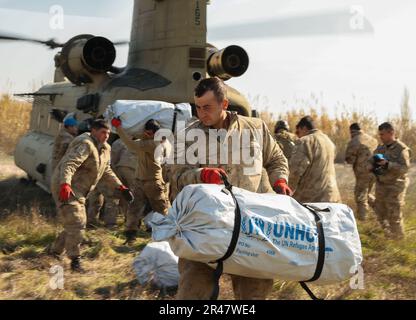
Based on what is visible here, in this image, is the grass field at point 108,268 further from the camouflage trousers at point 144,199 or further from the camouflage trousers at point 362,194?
the camouflage trousers at point 362,194

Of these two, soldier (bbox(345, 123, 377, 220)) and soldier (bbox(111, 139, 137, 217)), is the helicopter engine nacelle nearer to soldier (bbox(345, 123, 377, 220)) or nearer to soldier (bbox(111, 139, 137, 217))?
soldier (bbox(111, 139, 137, 217))

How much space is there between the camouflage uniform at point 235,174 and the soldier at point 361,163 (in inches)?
240

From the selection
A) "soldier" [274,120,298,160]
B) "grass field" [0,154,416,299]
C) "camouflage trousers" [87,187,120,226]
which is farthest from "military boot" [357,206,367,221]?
"camouflage trousers" [87,187,120,226]

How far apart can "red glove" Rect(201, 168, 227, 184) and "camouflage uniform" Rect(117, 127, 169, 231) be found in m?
4.26

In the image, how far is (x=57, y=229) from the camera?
7.80m

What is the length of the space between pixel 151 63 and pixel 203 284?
705 cm

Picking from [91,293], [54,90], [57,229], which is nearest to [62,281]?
[91,293]

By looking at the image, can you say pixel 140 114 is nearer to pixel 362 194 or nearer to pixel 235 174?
pixel 235 174

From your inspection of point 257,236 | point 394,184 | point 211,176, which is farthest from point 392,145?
point 257,236

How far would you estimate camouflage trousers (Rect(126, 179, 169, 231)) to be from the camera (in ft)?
25.1

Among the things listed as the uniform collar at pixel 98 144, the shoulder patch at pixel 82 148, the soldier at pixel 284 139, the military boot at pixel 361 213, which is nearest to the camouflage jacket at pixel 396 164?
the military boot at pixel 361 213

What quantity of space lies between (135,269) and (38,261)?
4.93 ft

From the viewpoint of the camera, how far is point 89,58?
991cm
